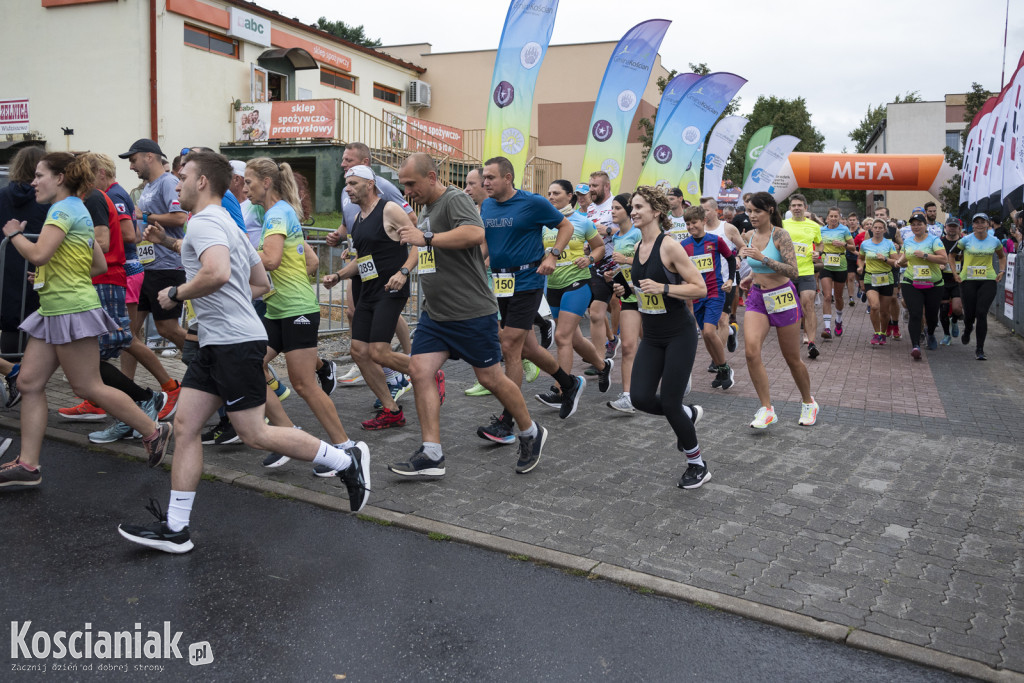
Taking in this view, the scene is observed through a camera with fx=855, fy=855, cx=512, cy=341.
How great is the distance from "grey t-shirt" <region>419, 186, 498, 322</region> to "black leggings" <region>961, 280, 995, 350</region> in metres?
8.99

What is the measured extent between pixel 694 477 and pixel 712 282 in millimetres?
3878

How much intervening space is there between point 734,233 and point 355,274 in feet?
15.3

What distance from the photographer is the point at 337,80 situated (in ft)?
91.5

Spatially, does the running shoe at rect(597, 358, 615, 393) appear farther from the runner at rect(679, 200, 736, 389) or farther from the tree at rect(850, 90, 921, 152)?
the tree at rect(850, 90, 921, 152)

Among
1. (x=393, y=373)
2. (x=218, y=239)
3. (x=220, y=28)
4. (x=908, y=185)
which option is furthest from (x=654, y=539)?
(x=908, y=185)

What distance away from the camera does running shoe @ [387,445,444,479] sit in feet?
17.4

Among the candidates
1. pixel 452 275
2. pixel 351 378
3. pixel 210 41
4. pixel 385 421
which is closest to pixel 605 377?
pixel 385 421

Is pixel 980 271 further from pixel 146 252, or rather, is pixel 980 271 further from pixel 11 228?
pixel 11 228

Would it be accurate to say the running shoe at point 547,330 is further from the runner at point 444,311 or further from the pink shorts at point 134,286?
the pink shorts at point 134,286

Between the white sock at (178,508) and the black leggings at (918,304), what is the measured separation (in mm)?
10488

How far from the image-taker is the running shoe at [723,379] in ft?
30.0

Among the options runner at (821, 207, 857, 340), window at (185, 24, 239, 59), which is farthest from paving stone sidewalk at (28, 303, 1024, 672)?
window at (185, 24, 239, 59)

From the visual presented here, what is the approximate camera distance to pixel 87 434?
6.26m

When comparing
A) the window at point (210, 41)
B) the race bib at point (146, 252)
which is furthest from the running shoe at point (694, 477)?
the window at point (210, 41)
